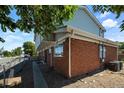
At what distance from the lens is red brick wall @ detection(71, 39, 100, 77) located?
1249 centimetres

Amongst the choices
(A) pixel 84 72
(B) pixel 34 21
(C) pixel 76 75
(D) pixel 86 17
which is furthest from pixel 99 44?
(B) pixel 34 21

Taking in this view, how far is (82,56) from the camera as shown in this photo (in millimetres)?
13445

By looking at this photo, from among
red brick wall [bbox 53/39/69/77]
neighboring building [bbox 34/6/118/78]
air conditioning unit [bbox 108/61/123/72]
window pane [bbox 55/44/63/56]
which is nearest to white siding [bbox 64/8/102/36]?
neighboring building [bbox 34/6/118/78]

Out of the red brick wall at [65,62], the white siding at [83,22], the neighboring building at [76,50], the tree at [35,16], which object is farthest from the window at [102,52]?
the tree at [35,16]

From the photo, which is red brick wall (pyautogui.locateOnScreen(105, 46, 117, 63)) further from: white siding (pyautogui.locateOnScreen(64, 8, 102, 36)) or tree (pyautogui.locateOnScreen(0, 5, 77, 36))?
tree (pyautogui.locateOnScreen(0, 5, 77, 36))

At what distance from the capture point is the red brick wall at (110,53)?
19.5 m

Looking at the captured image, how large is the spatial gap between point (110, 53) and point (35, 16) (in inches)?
561

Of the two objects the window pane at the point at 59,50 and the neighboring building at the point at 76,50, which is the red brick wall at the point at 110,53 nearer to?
the neighboring building at the point at 76,50

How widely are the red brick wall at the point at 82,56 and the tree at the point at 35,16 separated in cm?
492

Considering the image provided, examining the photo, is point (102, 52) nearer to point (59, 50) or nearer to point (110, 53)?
point (110, 53)

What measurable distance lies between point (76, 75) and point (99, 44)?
482 cm
